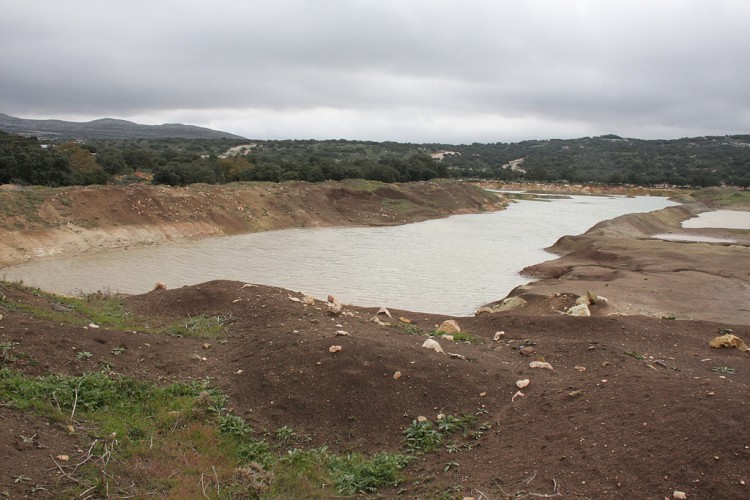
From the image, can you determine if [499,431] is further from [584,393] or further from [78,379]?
[78,379]

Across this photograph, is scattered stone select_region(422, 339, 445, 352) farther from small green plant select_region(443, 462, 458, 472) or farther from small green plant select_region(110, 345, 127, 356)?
small green plant select_region(110, 345, 127, 356)

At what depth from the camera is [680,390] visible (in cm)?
689

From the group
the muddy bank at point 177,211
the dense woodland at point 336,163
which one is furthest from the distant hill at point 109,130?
the muddy bank at point 177,211

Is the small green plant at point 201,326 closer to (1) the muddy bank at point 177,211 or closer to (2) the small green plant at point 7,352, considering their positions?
(2) the small green plant at point 7,352

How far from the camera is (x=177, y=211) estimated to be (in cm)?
3241

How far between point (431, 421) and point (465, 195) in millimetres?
50565

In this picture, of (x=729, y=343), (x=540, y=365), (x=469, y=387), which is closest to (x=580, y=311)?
(x=729, y=343)

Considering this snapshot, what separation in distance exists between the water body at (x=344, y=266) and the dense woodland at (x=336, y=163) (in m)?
13.5

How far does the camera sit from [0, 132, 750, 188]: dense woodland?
38.0 meters

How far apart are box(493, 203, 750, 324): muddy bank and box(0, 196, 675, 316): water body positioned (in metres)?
1.72

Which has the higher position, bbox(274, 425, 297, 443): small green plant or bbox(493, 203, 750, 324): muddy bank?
bbox(493, 203, 750, 324): muddy bank

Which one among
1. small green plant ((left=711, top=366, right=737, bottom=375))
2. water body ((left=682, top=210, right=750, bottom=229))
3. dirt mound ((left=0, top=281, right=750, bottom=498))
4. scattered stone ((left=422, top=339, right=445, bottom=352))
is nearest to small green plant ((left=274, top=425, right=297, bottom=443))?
dirt mound ((left=0, top=281, right=750, bottom=498))

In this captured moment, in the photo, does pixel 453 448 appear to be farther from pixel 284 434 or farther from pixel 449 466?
pixel 284 434

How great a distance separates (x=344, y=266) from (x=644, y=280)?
38.7 ft
